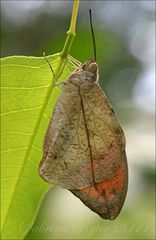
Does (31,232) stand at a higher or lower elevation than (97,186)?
lower

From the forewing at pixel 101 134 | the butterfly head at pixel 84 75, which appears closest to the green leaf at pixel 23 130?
the butterfly head at pixel 84 75

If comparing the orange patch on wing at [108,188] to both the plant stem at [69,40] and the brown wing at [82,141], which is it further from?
the plant stem at [69,40]

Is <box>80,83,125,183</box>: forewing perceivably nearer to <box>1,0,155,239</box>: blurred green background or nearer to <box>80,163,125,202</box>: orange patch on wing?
<box>80,163,125,202</box>: orange patch on wing

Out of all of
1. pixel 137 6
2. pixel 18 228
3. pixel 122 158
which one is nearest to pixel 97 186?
pixel 122 158

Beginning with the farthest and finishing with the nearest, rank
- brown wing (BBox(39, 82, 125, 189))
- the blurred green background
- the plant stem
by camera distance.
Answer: the blurred green background → brown wing (BBox(39, 82, 125, 189)) → the plant stem

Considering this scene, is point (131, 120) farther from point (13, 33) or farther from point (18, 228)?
point (13, 33)

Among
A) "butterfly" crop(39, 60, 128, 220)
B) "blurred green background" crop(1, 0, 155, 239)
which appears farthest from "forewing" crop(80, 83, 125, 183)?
"blurred green background" crop(1, 0, 155, 239)
